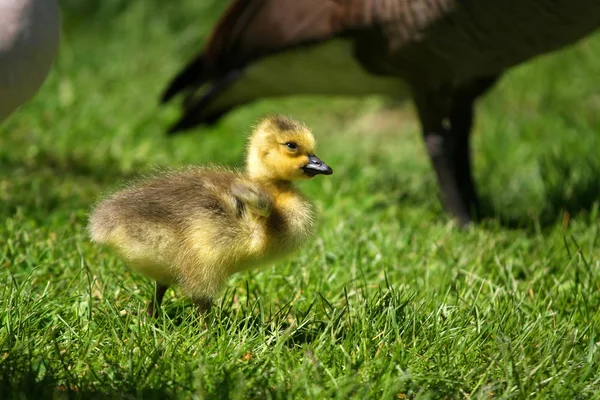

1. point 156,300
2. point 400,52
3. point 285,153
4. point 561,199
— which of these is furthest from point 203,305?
point 561,199

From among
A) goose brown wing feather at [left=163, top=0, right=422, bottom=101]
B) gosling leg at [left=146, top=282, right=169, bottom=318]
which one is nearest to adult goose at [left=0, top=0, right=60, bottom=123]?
gosling leg at [left=146, top=282, right=169, bottom=318]

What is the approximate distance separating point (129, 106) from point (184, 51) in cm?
172

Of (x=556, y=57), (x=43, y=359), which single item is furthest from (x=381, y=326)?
(x=556, y=57)

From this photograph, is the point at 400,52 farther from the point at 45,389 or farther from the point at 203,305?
the point at 45,389

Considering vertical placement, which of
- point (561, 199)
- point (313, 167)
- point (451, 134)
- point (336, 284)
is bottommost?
point (561, 199)

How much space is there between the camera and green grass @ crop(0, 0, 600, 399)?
2.42 metres

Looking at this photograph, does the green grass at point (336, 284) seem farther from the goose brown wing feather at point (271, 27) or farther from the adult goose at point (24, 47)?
the goose brown wing feather at point (271, 27)

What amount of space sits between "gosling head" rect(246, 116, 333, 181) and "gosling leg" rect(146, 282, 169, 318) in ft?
1.58

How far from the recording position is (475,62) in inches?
167

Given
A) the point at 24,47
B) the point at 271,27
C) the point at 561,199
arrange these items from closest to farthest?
A: the point at 24,47, the point at 271,27, the point at 561,199

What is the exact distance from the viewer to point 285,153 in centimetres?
265

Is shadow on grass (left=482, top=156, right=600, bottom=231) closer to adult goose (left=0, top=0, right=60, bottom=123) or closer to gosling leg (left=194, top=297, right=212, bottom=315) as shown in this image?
gosling leg (left=194, top=297, right=212, bottom=315)

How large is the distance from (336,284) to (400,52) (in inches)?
57.2

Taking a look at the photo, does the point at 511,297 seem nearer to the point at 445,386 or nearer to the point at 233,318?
the point at 445,386
